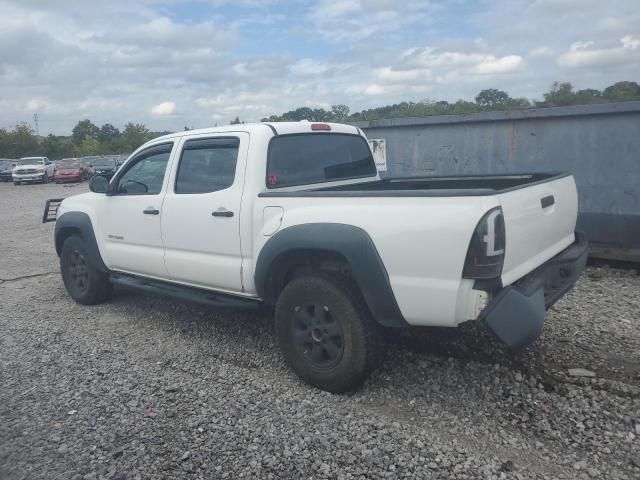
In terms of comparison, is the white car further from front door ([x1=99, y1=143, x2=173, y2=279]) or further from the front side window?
the front side window

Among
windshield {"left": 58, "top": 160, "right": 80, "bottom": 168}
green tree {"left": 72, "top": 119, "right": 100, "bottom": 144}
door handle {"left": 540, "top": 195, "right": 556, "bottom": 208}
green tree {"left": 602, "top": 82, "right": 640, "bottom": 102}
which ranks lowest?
door handle {"left": 540, "top": 195, "right": 556, "bottom": 208}

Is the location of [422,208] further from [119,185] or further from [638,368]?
[119,185]

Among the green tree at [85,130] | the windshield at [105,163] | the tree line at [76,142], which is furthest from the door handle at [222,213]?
the green tree at [85,130]

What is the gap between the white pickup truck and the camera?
3.08 metres

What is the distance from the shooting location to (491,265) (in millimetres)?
3000

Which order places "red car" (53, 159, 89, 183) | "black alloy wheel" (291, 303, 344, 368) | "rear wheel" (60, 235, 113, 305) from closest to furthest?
"black alloy wheel" (291, 303, 344, 368), "rear wheel" (60, 235, 113, 305), "red car" (53, 159, 89, 183)

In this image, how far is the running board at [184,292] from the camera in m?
4.33

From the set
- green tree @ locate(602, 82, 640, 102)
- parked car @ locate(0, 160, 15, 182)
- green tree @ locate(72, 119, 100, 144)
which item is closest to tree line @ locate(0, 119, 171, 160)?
green tree @ locate(72, 119, 100, 144)

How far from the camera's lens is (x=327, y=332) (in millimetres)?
3717

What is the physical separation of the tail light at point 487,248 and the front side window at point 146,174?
120 inches

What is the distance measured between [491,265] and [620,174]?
4.65m

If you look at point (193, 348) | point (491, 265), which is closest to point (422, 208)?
point (491, 265)

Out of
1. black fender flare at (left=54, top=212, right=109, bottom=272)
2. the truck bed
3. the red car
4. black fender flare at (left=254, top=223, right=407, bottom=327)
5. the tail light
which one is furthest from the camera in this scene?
the red car

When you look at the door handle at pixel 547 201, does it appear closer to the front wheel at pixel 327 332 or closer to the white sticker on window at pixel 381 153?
the front wheel at pixel 327 332
